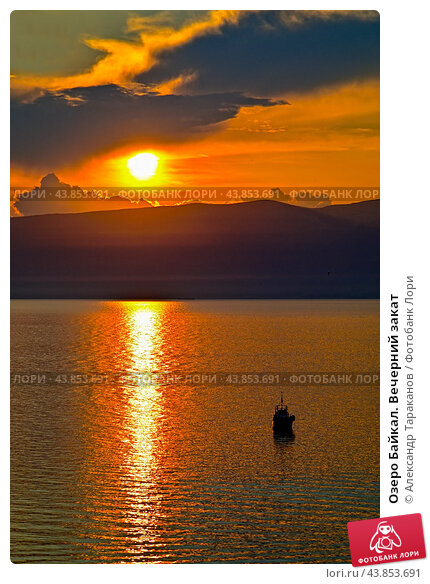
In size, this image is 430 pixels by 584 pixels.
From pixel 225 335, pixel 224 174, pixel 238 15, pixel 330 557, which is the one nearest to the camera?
pixel 238 15

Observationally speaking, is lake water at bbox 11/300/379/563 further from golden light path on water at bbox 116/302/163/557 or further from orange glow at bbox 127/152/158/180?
orange glow at bbox 127/152/158/180

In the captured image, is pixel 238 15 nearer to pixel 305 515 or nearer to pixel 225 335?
pixel 305 515

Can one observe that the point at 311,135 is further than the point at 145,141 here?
No

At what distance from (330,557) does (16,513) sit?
57.4ft

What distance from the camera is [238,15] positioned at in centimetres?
2711
